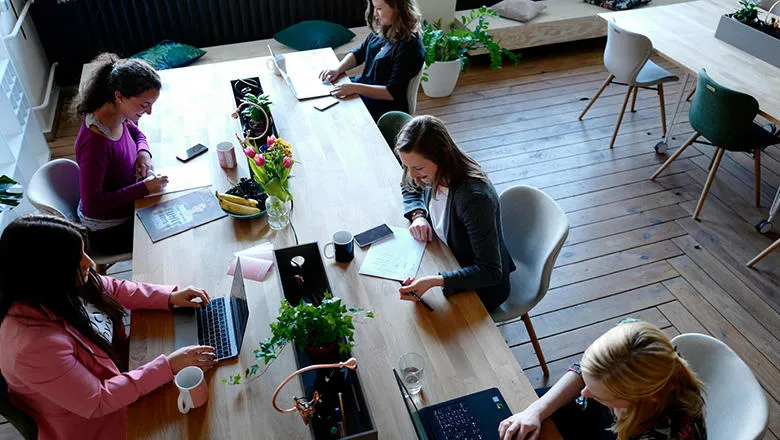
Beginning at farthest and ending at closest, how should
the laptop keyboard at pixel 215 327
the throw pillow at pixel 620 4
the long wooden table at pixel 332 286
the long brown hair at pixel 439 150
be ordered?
the throw pillow at pixel 620 4 → the long brown hair at pixel 439 150 → the laptop keyboard at pixel 215 327 → the long wooden table at pixel 332 286

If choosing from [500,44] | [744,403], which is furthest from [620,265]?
[500,44]

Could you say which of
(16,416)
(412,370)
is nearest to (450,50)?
(412,370)

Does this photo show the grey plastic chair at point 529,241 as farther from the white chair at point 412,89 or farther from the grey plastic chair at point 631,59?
the grey plastic chair at point 631,59

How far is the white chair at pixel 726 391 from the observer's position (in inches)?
59.3

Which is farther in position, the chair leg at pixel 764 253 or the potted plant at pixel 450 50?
the potted plant at pixel 450 50

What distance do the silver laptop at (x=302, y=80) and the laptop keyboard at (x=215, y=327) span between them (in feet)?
5.22

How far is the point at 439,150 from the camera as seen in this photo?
203 centimetres

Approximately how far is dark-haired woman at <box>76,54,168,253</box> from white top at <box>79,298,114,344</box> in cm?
68

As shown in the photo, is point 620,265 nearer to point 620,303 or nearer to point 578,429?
point 620,303

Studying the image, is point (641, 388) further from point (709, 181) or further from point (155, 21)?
point (155, 21)

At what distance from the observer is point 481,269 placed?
1.98m

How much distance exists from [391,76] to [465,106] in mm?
1607

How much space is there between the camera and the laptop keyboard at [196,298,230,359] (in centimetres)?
179

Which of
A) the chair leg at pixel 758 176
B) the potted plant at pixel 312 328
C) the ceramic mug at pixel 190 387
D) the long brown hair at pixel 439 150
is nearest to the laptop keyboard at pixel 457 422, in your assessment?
the potted plant at pixel 312 328
